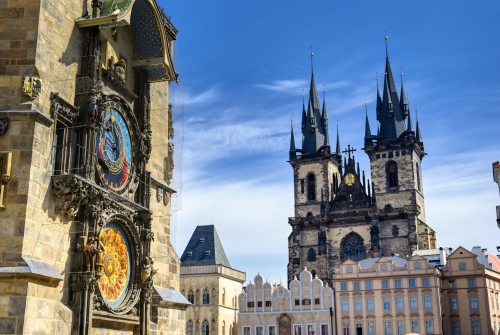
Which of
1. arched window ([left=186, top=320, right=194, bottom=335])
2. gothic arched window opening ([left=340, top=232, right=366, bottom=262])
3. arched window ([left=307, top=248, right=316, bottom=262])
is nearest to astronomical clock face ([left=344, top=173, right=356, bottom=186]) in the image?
gothic arched window opening ([left=340, top=232, right=366, bottom=262])

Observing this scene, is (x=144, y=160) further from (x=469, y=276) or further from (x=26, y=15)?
(x=469, y=276)

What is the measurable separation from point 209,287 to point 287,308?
725cm

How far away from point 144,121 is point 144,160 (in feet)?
2.85

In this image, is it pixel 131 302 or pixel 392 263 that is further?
pixel 392 263

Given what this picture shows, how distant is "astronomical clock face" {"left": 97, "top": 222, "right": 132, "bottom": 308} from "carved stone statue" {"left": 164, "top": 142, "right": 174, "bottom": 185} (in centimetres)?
299

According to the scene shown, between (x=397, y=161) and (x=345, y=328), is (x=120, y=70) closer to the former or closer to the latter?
(x=345, y=328)

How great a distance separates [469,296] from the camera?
166 feet

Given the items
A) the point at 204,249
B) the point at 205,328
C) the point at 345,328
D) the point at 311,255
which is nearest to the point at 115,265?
the point at 345,328

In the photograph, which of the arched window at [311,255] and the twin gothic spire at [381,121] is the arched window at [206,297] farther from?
the twin gothic spire at [381,121]

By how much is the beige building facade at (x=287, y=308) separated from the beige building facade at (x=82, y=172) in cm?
4108

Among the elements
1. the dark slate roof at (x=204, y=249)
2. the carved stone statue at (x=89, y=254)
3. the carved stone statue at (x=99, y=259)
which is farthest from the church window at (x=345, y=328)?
the carved stone statue at (x=89, y=254)

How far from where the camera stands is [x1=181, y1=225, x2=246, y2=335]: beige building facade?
54469 millimetres

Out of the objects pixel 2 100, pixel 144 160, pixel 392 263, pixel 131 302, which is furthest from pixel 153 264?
pixel 392 263

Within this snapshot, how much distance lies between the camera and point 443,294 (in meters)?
51.5
